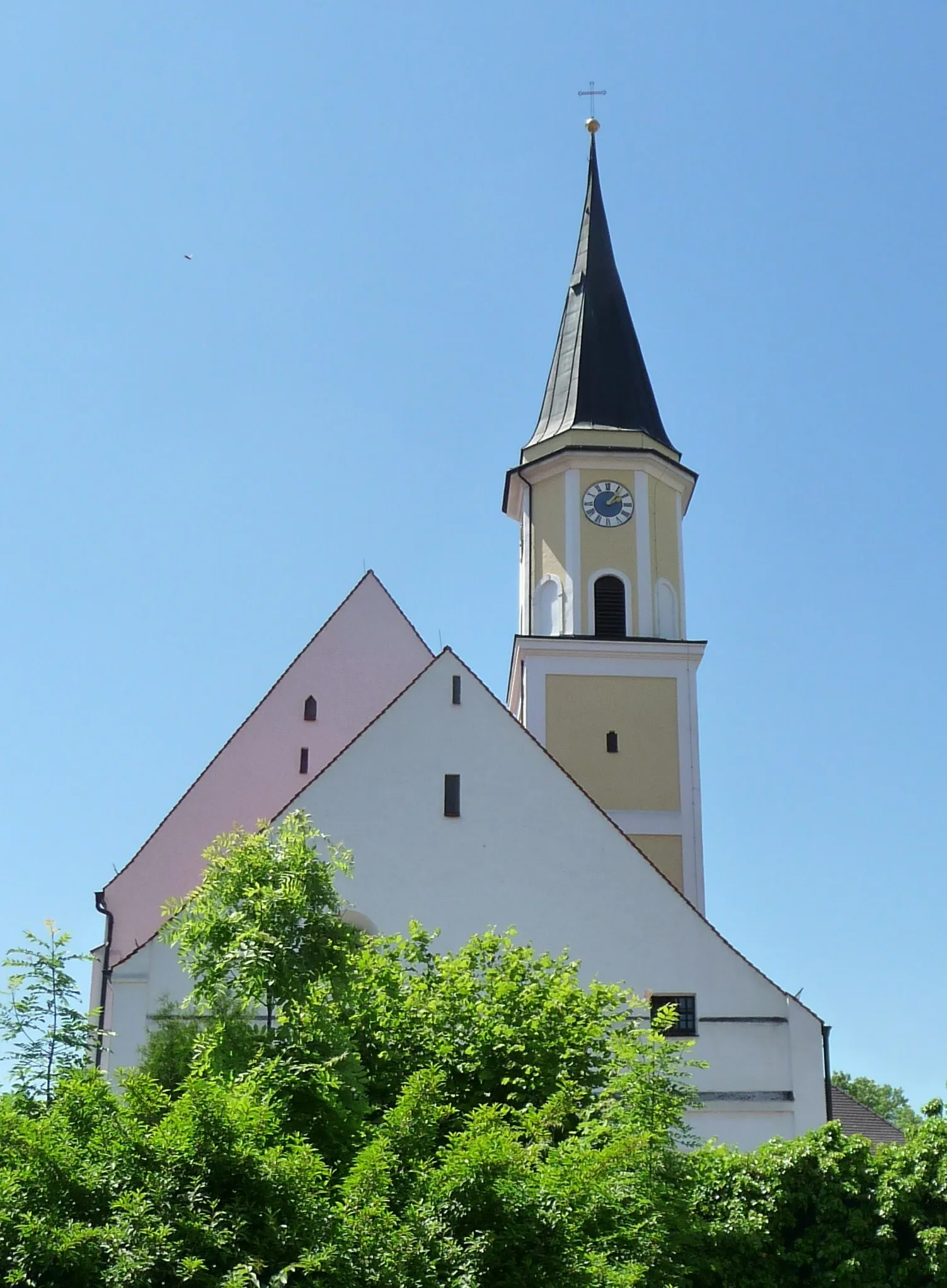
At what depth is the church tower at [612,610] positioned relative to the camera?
28.7 m

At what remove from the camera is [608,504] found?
30.8 metres

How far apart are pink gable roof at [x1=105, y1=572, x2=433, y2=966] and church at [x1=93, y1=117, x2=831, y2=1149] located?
0.03m

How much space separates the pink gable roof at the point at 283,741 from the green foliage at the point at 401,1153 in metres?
7.15

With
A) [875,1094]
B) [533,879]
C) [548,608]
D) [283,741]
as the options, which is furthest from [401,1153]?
[875,1094]

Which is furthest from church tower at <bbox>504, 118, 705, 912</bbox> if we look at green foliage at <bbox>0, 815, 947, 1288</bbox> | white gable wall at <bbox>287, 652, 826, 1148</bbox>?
green foliage at <bbox>0, 815, 947, 1288</bbox>

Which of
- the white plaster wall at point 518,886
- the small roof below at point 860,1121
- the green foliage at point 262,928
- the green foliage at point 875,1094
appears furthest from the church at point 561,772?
the green foliage at point 875,1094

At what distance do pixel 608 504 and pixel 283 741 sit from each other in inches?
345

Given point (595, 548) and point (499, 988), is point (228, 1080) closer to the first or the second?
point (499, 988)

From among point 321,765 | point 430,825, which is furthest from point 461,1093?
point 321,765

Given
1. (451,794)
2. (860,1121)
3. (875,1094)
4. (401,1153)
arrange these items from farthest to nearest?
(875,1094) → (860,1121) → (451,794) → (401,1153)

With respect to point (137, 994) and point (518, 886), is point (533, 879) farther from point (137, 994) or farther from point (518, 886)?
point (137, 994)

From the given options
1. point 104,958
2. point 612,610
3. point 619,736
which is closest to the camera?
point 104,958

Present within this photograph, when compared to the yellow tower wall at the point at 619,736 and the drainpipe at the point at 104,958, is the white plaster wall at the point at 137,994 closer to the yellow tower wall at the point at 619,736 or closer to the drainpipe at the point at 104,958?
the drainpipe at the point at 104,958

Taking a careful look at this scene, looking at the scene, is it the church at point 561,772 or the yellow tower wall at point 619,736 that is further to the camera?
the yellow tower wall at point 619,736
